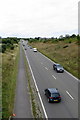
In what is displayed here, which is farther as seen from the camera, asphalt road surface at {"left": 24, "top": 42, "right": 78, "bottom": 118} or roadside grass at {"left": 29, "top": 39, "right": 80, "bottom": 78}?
roadside grass at {"left": 29, "top": 39, "right": 80, "bottom": 78}

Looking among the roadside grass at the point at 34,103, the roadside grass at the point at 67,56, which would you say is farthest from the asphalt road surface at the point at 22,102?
the roadside grass at the point at 67,56

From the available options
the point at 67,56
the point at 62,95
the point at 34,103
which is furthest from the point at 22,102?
the point at 67,56

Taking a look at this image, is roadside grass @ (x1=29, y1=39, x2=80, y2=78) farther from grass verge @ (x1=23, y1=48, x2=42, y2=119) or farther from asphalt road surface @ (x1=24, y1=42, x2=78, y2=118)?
grass verge @ (x1=23, y1=48, x2=42, y2=119)

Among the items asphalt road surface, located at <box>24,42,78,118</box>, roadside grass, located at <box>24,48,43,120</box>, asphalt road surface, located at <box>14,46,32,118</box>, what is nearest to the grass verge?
roadside grass, located at <box>24,48,43,120</box>

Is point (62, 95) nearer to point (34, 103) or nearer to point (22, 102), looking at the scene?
point (34, 103)

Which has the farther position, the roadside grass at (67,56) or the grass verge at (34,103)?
the roadside grass at (67,56)

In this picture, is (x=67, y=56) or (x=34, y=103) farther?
(x=67, y=56)

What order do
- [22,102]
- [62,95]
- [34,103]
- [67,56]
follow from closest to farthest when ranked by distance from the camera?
[22,102]
[34,103]
[62,95]
[67,56]

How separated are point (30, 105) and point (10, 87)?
246 inches

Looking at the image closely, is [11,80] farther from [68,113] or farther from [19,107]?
[68,113]

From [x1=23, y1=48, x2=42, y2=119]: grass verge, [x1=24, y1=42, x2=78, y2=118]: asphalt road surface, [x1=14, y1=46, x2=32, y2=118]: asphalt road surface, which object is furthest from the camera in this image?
[x1=24, y1=42, x2=78, y2=118]: asphalt road surface

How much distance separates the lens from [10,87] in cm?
2319

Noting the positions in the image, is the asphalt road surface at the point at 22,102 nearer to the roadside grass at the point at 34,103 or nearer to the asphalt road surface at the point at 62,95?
the roadside grass at the point at 34,103

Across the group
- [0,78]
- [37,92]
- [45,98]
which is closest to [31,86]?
[37,92]
